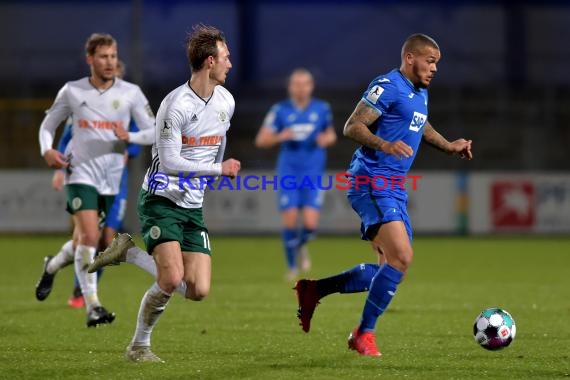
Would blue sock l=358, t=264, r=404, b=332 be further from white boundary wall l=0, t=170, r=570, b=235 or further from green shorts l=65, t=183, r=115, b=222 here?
white boundary wall l=0, t=170, r=570, b=235

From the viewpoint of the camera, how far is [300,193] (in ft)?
43.7

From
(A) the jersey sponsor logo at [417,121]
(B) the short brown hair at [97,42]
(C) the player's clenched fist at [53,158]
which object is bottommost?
(C) the player's clenched fist at [53,158]

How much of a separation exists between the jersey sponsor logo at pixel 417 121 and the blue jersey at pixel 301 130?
625 centimetres

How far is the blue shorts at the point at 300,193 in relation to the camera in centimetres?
1320

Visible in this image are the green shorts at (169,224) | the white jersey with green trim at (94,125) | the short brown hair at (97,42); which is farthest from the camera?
the white jersey with green trim at (94,125)

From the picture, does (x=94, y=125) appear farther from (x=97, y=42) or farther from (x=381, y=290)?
(x=381, y=290)

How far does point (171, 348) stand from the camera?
7211mm

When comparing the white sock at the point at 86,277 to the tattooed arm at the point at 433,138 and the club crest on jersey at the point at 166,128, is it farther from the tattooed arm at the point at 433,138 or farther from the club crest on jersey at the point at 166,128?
the tattooed arm at the point at 433,138

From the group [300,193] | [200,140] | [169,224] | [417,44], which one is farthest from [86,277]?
[300,193]

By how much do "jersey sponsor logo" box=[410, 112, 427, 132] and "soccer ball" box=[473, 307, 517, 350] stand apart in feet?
4.25

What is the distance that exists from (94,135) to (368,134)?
302cm

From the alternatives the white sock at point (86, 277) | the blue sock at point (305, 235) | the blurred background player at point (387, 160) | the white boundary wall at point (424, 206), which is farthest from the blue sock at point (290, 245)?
the white boundary wall at point (424, 206)

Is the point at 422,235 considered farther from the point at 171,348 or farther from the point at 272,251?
the point at 171,348

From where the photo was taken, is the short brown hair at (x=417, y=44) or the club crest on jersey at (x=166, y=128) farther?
the short brown hair at (x=417, y=44)
